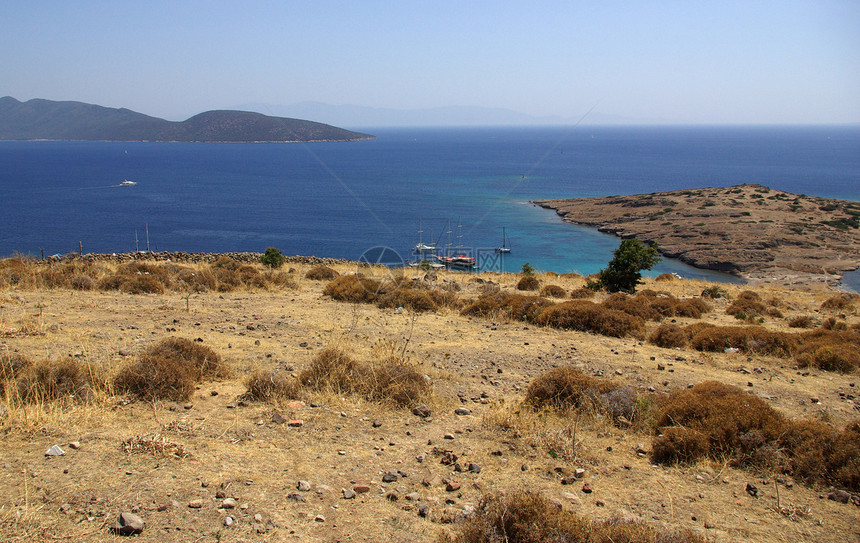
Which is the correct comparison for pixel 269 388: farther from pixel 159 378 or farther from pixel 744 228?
pixel 744 228

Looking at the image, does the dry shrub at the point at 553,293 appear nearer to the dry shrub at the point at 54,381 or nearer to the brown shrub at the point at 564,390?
the brown shrub at the point at 564,390

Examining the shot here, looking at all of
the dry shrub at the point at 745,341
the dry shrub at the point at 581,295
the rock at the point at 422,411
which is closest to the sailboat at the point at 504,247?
the dry shrub at the point at 581,295

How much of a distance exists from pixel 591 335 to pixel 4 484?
10159 millimetres

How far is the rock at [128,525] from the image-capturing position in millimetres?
3822

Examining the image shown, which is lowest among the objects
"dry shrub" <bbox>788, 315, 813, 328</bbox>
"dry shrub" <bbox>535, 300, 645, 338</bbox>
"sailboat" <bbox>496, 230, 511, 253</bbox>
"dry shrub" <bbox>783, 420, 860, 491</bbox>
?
"sailboat" <bbox>496, 230, 511, 253</bbox>

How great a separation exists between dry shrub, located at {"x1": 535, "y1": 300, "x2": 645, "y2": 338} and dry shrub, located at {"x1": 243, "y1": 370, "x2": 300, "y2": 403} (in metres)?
7.00

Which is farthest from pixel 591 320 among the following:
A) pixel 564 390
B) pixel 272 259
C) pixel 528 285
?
pixel 272 259

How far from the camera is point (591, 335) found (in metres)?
11.5

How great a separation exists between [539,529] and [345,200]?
10372cm

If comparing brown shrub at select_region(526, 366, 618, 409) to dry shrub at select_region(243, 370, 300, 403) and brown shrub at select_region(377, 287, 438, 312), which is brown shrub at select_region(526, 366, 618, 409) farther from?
brown shrub at select_region(377, 287, 438, 312)

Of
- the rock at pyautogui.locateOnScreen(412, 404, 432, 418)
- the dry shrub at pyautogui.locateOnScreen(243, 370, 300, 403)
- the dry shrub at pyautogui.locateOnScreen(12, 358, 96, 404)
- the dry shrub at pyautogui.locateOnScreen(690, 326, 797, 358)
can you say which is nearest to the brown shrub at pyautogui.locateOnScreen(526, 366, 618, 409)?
the rock at pyautogui.locateOnScreen(412, 404, 432, 418)

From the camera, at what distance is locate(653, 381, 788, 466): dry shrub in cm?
569

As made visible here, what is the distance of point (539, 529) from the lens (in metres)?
3.75

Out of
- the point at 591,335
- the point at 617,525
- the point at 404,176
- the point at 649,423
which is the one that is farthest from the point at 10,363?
the point at 404,176
